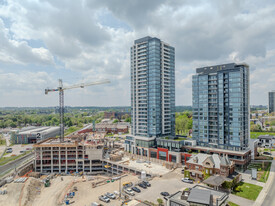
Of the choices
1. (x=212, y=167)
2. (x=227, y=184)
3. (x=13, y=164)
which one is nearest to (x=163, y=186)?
(x=212, y=167)

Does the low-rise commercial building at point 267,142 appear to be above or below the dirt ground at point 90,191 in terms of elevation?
above

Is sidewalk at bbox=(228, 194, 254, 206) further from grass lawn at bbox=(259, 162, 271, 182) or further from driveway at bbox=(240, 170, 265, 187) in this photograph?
grass lawn at bbox=(259, 162, 271, 182)

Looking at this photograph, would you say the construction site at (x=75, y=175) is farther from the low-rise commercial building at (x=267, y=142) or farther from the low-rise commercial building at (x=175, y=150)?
the low-rise commercial building at (x=267, y=142)

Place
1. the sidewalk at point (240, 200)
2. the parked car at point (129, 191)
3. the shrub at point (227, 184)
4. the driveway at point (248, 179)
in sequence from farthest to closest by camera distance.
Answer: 1. the driveway at point (248, 179)
2. the parked car at point (129, 191)
3. the shrub at point (227, 184)
4. the sidewalk at point (240, 200)

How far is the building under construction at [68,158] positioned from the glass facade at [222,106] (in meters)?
63.0

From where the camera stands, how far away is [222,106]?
102625mm

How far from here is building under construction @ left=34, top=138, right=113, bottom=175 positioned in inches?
4628

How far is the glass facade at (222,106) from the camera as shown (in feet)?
319

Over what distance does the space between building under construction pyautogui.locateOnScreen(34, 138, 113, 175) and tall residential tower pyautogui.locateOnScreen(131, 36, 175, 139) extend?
107 feet

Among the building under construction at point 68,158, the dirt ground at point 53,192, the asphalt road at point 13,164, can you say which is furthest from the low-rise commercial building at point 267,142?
the asphalt road at point 13,164

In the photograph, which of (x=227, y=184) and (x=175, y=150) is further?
(x=175, y=150)

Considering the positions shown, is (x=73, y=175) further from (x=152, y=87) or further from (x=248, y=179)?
(x=248, y=179)

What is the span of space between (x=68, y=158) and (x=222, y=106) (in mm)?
97433

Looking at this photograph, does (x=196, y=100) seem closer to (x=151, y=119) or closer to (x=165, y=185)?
(x=151, y=119)
